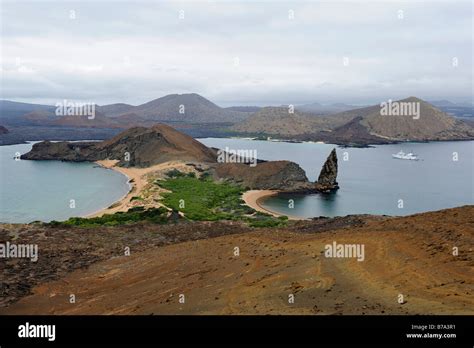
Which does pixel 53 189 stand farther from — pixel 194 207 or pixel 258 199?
pixel 258 199

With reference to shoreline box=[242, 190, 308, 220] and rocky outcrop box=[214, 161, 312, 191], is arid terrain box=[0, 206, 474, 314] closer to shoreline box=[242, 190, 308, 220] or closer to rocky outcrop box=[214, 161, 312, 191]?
shoreline box=[242, 190, 308, 220]

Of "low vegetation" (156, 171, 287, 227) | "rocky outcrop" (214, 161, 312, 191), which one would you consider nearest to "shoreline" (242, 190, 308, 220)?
"low vegetation" (156, 171, 287, 227)

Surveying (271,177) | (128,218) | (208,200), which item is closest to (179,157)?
(271,177)

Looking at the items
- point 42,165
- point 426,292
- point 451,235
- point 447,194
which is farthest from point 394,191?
point 42,165

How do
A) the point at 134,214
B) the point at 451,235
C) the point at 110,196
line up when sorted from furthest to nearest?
the point at 110,196 < the point at 134,214 < the point at 451,235

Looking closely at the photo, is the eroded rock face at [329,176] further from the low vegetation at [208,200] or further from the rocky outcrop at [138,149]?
the rocky outcrop at [138,149]
